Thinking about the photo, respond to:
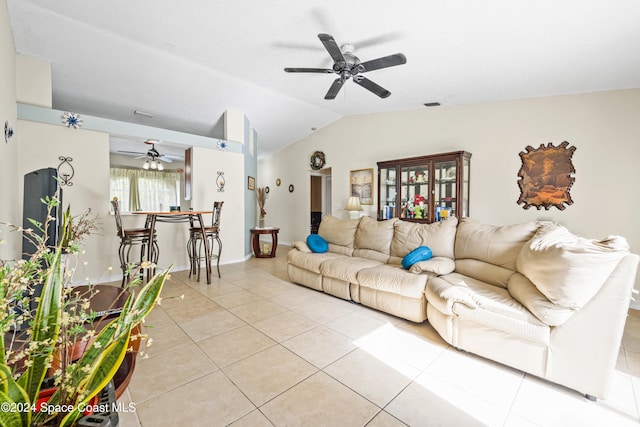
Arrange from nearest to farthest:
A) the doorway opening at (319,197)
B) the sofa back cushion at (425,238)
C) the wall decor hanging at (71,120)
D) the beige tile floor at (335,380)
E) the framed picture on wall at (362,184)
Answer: the beige tile floor at (335,380) → the sofa back cushion at (425,238) → the wall decor hanging at (71,120) → the framed picture on wall at (362,184) → the doorway opening at (319,197)

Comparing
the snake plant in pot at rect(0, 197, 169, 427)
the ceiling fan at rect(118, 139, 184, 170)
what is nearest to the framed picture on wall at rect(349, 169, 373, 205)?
the ceiling fan at rect(118, 139, 184, 170)

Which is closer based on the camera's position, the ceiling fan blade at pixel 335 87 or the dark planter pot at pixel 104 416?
the dark planter pot at pixel 104 416

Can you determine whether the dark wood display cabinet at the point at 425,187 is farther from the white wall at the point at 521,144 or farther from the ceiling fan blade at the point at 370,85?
the ceiling fan blade at the point at 370,85

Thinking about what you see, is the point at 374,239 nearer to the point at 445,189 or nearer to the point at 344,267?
the point at 344,267

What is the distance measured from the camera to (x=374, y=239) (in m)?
3.52

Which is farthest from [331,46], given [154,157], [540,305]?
[154,157]

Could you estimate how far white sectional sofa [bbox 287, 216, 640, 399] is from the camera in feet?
5.11

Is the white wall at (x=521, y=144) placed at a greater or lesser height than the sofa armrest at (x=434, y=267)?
greater

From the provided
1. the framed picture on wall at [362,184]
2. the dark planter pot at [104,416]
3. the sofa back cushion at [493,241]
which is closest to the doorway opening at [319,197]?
the framed picture on wall at [362,184]

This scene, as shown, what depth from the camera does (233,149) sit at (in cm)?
496

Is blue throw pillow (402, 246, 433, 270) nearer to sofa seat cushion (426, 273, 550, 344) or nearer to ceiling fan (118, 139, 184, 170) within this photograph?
sofa seat cushion (426, 273, 550, 344)

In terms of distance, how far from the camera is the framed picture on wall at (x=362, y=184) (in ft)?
17.8

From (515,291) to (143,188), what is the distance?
26.7 ft

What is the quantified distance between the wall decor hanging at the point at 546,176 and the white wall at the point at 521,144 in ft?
0.22
